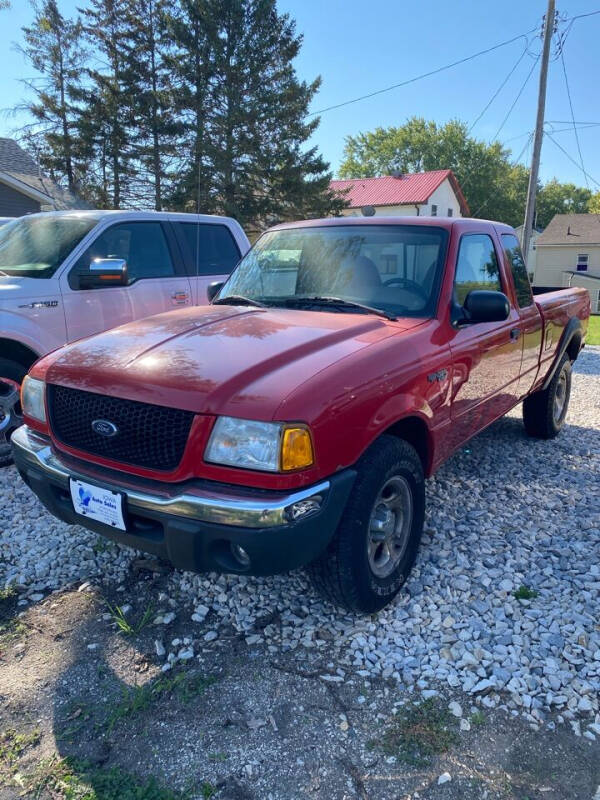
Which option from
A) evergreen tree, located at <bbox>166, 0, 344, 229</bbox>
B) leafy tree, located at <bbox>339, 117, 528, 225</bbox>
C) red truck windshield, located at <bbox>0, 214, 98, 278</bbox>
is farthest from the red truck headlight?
leafy tree, located at <bbox>339, 117, 528, 225</bbox>

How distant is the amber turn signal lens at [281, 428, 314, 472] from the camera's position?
87.6 inches

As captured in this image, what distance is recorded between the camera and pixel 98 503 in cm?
254

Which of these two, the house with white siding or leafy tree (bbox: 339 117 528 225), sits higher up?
leafy tree (bbox: 339 117 528 225)

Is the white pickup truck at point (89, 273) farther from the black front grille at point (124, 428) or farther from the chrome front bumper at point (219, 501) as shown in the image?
the chrome front bumper at point (219, 501)

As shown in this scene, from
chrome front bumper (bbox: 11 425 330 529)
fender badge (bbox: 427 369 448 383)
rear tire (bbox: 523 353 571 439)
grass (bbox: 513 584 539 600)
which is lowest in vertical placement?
grass (bbox: 513 584 539 600)

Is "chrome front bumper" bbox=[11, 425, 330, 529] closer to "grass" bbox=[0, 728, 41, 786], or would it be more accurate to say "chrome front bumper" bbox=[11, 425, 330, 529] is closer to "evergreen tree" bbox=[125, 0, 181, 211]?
"grass" bbox=[0, 728, 41, 786]

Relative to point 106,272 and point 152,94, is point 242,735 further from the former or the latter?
point 152,94

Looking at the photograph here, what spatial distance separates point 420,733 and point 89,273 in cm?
412

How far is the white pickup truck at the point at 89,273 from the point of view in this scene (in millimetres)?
4715

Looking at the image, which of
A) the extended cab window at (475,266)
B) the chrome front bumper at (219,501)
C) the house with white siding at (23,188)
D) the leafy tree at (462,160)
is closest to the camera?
the chrome front bumper at (219,501)

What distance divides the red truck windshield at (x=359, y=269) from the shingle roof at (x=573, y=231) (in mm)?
47412

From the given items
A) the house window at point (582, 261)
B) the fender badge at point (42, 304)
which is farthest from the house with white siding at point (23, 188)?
the house window at point (582, 261)

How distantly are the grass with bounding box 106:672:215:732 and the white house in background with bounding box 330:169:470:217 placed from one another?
37274 mm

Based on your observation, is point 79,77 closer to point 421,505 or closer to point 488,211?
point 421,505
